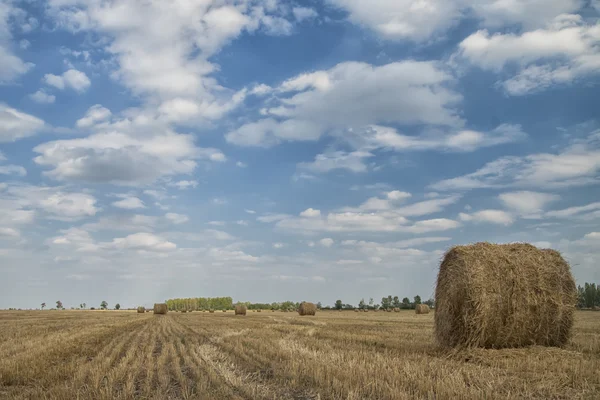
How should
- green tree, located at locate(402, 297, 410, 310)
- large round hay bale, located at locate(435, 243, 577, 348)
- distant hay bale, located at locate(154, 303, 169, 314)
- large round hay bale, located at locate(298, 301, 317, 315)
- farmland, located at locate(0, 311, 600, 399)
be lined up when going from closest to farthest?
farmland, located at locate(0, 311, 600, 399)
large round hay bale, located at locate(435, 243, 577, 348)
large round hay bale, located at locate(298, 301, 317, 315)
distant hay bale, located at locate(154, 303, 169, 314)
green tree, located at locate(402, 297, 410, 310)

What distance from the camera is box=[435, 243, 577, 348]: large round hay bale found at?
11.8 meters

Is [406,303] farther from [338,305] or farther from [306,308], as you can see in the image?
[306,308]

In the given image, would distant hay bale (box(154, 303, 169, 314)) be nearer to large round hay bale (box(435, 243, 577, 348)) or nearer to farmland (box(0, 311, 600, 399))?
farmland (box(0, 311, 600, 399))

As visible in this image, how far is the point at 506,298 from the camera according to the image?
12008 millimetres

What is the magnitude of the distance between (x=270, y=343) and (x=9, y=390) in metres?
6.74

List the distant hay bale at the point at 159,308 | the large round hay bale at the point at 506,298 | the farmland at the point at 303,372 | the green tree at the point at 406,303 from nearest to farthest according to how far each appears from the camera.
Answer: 1. the farmland at the point at 303,372
2. the large round hay bale at the point at 506,298
3. the distant hay bale at the point at 159,308
4. the green tree at the point at 406,303

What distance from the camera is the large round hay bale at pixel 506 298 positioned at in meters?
11.8

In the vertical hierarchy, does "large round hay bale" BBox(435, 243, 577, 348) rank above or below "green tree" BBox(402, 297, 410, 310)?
above

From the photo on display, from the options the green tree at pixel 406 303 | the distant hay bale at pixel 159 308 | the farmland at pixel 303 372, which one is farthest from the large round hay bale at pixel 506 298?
the green tree at pixel 406 303

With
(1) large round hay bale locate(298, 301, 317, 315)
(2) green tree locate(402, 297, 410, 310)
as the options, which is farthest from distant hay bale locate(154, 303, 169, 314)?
(2) green tree locate(402, 297, 410, 310)

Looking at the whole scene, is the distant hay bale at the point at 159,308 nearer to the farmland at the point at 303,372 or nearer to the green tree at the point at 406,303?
the green tree at the point at 406,303

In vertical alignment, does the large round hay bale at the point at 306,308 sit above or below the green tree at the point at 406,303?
above

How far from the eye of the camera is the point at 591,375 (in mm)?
7922

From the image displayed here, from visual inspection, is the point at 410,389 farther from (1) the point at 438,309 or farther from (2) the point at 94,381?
(1) the point at 438,309
